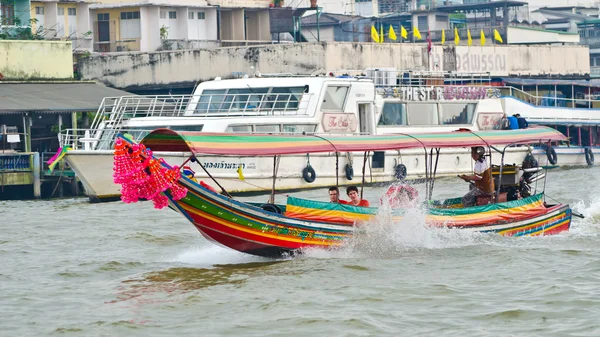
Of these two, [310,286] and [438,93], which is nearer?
[310,286]

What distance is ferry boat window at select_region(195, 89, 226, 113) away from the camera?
2723cm

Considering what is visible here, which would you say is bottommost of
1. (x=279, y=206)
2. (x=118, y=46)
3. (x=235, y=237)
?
(x=235, y=237)

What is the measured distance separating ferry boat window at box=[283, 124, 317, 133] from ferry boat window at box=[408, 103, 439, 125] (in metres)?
4.31

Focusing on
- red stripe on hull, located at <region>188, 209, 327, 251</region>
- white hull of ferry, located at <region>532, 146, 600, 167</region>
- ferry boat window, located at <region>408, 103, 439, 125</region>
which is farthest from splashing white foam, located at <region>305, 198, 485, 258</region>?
white hull of ferry, located at <region>532, 146, 600, 167</region>

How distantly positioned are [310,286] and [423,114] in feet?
55.6

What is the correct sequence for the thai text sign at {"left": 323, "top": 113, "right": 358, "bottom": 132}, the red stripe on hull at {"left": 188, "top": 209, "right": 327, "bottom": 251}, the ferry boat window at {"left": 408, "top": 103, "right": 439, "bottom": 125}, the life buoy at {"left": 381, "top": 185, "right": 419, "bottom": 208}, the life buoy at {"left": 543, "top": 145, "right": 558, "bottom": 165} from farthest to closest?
the life buoy at {"left": 543, "top": 145, "right": 558, "bottom": 165}, the ferry boat window at {"left": 408, "top": 103, "right": 439, "bottom": 125}, the thai text sign at {"left": 323, "top": 113, "right": 358, "bottom": 132}, the life buoy at {"left": 381, "top": 185, "right": 419, "bottom": 208}, the red stripe on hull at {"left": 188, "top": 209, "right": 327, "bottom": 251}

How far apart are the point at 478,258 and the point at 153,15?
30.5m

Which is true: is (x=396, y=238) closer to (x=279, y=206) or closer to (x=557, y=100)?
(x=279, y=206)

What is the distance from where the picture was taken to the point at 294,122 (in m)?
26.1

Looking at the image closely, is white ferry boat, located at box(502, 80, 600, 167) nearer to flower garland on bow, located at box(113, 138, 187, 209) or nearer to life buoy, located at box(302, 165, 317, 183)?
life buoy, located at box(302, 165, 317, 183)

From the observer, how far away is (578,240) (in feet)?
59.9

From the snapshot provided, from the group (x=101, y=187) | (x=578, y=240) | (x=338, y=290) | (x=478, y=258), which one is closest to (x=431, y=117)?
(x=101, y=187)

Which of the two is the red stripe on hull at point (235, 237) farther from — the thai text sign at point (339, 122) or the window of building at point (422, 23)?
the window of building at point (422, 23)

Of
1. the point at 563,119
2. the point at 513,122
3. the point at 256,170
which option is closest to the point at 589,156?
the point at 563,119
